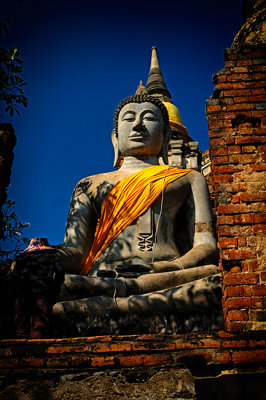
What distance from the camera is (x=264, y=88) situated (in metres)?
4.70

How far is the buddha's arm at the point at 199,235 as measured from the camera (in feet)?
17.2

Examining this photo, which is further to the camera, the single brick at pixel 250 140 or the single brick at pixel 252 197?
the single brick at pixel 250 140

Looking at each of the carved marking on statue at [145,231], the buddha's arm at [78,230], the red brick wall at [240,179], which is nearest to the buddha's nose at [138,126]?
the buddha's arm at [78,230]

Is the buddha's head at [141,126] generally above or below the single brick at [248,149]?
above

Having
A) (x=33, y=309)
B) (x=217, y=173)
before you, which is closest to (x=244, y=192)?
(x=217, y=173)

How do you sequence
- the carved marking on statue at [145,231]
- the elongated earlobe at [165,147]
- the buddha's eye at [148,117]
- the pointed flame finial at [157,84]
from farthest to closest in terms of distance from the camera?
the pointed flame finial at [157,84], the elongated earlobe at [165,147], the buddha's eye at [148,117], the carved marking on statue at [145,231]

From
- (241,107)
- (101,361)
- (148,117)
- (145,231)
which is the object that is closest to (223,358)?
(101,361)

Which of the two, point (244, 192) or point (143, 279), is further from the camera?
point (143, 279)

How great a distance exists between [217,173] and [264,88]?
104cm

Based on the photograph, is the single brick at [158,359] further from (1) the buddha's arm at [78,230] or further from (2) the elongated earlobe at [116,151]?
(2) the elongated earlobe at [116,151]

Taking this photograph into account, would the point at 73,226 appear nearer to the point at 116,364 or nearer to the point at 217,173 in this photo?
the point at 217,173

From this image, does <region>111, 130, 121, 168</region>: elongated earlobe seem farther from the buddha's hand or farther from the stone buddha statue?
the buddha's hand

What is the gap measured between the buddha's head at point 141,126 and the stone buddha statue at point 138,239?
14 millimetres

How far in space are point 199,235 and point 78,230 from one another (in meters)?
1.50
